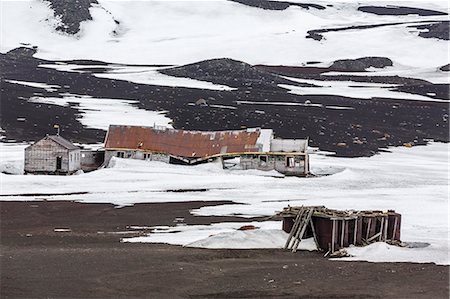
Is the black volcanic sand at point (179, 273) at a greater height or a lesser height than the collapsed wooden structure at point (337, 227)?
lesser

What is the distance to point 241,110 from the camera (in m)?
79.9

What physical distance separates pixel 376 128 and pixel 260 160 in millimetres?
24101

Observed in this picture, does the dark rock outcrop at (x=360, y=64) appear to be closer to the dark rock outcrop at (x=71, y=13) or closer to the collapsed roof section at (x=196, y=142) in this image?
the dark rock outcrop at (x=71, y=13)

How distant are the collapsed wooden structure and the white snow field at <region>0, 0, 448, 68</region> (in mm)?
92025

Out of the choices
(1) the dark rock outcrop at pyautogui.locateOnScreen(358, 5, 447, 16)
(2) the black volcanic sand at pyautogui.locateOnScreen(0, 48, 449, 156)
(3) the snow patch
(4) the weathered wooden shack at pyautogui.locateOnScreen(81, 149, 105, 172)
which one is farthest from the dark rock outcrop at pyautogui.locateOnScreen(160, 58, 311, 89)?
(1) the dark rock outcrop at pyautogui.locateOnScreen(358, 5, 447, 16)

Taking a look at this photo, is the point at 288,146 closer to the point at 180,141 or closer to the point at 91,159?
the point at 180,141

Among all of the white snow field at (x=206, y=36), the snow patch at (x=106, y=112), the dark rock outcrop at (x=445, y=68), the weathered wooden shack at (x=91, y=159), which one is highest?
the white snow field at (x=206, y=36)

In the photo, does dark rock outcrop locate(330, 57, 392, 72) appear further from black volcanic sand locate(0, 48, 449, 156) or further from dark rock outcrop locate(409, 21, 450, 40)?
dark rock outcrop locate(409, 21, 450, 40)

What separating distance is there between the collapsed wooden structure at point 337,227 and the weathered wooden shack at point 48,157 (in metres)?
24.9

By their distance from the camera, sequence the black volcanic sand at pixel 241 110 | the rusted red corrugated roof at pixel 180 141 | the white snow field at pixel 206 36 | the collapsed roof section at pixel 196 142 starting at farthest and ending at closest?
1. the white snow field at pixel 206 36
2. the black volcanic sand at pixel 241 110
3. the rusted red corrugated roof at pixel 180 141
4. the collapsed roof section at pixel 196 142

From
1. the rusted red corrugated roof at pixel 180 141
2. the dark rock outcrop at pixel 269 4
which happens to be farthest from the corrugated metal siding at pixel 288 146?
the dark rock outcrop at pixel 269 4

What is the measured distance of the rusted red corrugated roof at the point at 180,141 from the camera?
55094mm

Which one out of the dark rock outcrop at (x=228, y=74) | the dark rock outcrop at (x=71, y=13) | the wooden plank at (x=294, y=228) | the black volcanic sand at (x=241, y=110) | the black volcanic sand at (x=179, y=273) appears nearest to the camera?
the black volcanic sand at (x=179, y=273)

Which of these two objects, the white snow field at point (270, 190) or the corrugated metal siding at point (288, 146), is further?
the corrugated metal siding at point (288, 146)
